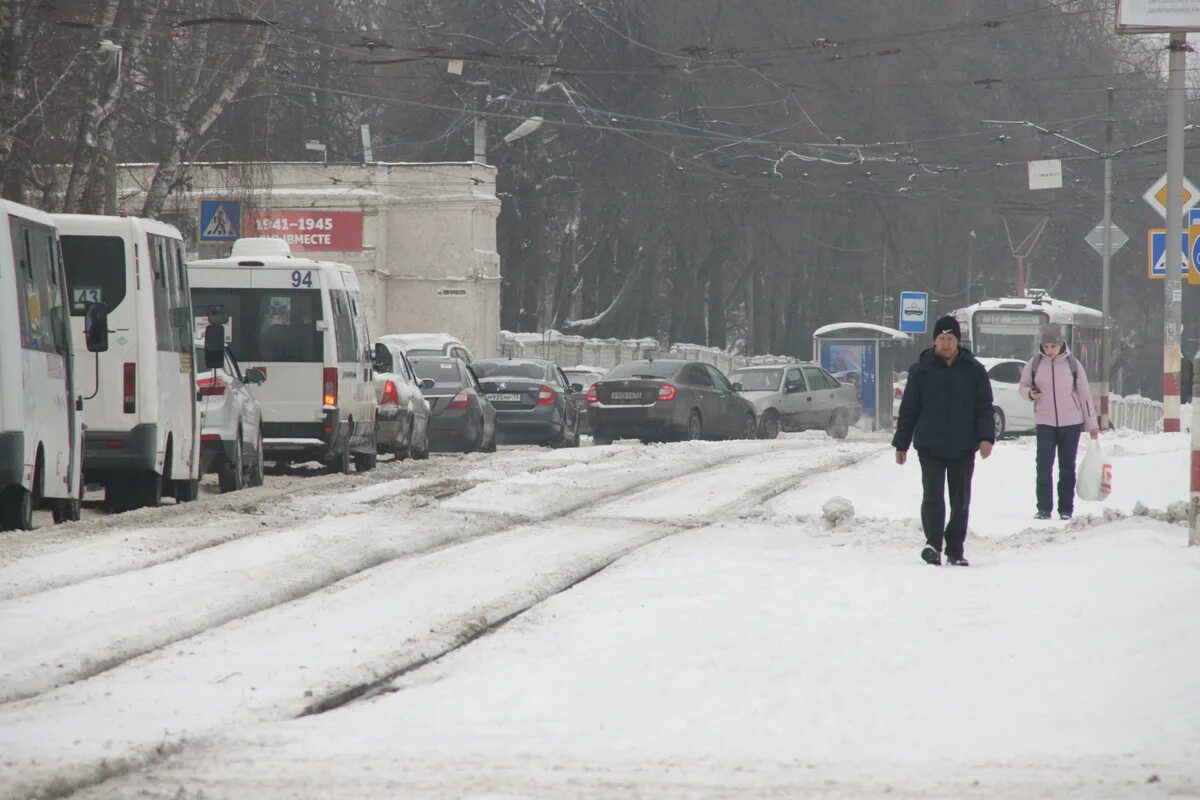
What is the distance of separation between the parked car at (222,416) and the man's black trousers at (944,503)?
8826 mm

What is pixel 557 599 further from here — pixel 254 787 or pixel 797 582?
pixel 254 787

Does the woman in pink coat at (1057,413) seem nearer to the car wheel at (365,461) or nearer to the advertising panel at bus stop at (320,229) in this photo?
the car wheel at (365,461)

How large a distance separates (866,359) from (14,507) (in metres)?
37.1

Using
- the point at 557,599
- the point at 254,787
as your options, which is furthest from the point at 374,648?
the point at 254,787

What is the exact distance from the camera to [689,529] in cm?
1538

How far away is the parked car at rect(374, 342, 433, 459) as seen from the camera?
26.4 metres

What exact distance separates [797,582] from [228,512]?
6.08 meters

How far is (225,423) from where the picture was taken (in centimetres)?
2020

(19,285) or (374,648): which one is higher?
(19,285)

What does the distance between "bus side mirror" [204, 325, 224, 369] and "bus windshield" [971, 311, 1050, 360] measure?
27.4 meters

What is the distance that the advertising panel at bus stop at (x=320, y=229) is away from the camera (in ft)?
182

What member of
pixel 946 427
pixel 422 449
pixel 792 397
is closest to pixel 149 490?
pixel 946 427

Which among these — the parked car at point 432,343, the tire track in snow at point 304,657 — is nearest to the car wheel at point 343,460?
the tire track in snow at point 304,657

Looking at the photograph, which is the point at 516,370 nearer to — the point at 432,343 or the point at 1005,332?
the point at 432,343
